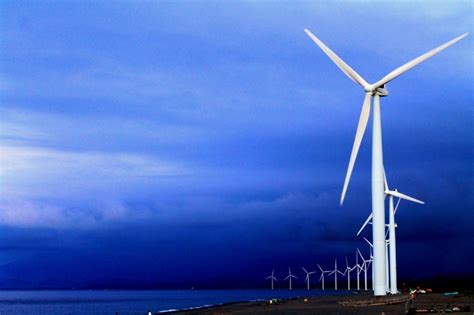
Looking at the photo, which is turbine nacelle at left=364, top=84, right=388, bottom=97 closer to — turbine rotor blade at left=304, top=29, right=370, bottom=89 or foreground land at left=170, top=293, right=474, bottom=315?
turbine rotor blade at left=304, top=29, right=370, bottom=89

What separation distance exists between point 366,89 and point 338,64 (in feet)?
13.2

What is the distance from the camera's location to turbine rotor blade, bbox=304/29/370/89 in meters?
74.9

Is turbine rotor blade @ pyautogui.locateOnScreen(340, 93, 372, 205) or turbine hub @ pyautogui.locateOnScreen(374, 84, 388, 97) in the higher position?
turbine hub @ pyautogui.locateOnScreen(374, 84, 388, 97)

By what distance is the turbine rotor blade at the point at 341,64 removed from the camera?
7494 centimetres

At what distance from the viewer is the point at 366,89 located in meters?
77.1

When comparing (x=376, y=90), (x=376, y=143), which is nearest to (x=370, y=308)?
(x=376, y=143)

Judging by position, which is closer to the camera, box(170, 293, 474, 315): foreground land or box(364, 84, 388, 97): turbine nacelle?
box(170, 293, 474, 315): foreground land

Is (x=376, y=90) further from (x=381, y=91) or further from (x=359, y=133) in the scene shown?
(x=359, y=133)

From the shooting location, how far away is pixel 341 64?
75.6m

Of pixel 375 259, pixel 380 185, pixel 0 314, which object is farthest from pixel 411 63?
pixel 0 314

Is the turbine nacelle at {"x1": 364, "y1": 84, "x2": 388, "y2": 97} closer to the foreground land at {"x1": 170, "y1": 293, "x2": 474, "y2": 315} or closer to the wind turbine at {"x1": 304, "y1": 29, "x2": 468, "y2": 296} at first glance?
the wind turbine at {"x1": 304, "y1": 29, "x2": 468, "y2": 296}

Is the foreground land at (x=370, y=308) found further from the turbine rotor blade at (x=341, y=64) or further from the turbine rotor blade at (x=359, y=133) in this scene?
the turbine rotor blade at (x=341, y=64)

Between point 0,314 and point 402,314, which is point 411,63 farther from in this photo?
point 0,314

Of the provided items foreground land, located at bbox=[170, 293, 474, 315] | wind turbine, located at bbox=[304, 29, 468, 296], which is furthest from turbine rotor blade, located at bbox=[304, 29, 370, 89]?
foreground land, located at bbox=[170, 293, 474, 315]
